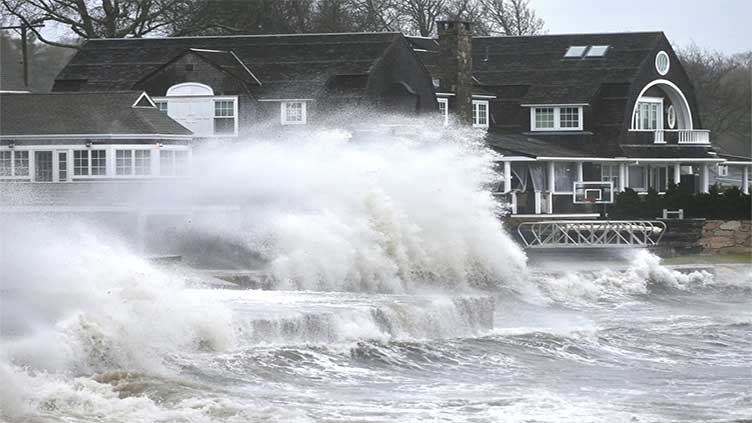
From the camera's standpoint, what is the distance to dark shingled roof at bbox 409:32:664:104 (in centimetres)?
6181

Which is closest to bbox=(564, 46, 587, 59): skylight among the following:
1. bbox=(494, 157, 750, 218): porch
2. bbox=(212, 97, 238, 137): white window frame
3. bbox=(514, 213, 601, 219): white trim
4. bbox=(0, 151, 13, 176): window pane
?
bbox=(494, 157, 750, 218): porch

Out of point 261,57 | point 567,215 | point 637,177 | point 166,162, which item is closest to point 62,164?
point 166,162

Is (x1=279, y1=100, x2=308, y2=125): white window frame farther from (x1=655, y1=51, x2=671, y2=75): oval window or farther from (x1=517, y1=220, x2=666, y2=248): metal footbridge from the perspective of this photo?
(x1=655, y1=51, x2=671, y2=75): oval window

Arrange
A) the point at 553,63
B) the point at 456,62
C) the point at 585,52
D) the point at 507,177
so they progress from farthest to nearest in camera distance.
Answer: the point at 585,52, the point at 553,63, the point at 456,62, the point at 507,177

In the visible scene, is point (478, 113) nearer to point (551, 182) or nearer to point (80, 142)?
point (551, 182)

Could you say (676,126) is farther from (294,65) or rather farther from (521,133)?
(294,65)

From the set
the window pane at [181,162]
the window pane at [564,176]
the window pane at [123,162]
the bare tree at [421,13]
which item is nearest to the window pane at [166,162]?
the window pane at [181,162]

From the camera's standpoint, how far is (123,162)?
1813 inches

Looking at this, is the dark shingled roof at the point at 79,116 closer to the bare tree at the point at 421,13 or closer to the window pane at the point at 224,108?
the window pane at the point at 224,108

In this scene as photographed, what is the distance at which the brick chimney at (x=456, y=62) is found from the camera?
59031mm

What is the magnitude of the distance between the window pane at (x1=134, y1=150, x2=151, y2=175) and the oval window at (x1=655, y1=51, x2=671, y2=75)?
2447 cm

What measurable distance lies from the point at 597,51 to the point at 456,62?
299 inches

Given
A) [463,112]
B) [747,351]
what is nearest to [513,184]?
[463,112]

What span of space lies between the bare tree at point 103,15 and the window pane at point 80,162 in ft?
55.8
